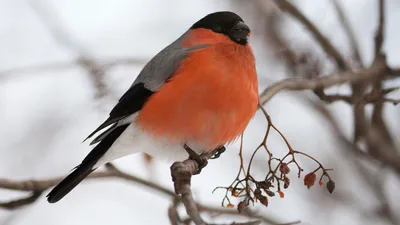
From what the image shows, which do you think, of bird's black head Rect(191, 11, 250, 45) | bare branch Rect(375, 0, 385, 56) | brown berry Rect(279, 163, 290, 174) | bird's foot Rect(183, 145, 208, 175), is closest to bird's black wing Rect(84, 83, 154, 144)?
bird's foot Rect(183, 145, 208, 175)

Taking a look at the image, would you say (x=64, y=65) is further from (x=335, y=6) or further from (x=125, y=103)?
(x=335, y=6)

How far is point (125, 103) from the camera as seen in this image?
7.85ft

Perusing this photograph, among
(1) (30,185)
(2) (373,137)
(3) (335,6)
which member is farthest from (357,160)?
(1) (30,185)

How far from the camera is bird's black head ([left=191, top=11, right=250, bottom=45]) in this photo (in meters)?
2.47

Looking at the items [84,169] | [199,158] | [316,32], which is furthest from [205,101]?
[316,32]

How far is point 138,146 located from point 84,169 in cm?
24

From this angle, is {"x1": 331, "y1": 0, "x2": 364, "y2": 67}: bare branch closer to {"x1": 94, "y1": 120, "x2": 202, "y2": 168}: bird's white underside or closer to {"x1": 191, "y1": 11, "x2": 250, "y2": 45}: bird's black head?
{"x1": 191, "y1": 11, "x2": 250, "y2": 45}: bird's black head

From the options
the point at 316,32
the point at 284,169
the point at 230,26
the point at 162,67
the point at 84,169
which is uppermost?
the point at 316,32

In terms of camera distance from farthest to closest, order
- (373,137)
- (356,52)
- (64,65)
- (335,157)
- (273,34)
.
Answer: (335,157), (273,34), (356,52), (373,137), (64,65)

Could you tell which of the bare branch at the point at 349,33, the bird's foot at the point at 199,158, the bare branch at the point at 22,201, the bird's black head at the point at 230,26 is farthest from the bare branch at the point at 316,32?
the bare branch at the point at 22,201

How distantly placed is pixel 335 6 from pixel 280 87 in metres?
1.06

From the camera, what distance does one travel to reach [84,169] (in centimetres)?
227

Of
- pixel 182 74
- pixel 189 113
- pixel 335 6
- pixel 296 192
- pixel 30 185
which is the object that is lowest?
pixel 30 185

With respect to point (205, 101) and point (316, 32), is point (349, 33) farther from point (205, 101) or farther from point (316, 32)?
point (205, 101)
